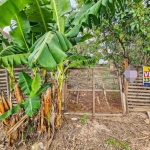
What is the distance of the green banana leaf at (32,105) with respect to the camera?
2939 millimetres

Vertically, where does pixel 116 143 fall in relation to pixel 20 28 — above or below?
below

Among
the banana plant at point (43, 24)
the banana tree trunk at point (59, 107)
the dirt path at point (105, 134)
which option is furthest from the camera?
the banana tree trunk at point (59, 107)

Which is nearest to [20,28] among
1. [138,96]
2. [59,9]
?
[59,9]

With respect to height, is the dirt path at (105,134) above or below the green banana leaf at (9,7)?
below

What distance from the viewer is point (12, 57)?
303cm

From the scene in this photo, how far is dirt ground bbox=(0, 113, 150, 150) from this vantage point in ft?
11.3

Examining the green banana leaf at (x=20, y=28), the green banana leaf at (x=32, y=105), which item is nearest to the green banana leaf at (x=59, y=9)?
the green banana leaf at (x=20, y=28)

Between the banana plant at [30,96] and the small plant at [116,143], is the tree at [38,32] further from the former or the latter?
the small plant at [116,143]

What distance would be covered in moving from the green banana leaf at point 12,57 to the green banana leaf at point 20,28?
22 centimetres

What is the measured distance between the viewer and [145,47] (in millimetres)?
4168

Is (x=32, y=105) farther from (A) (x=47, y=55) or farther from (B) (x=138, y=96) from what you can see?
(B) (x=138, y=96)

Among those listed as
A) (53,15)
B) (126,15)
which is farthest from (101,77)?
(53,15)

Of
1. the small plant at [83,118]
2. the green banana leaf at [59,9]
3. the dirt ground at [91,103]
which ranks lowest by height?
the small plant at [83,118]

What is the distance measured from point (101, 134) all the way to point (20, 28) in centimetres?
289
